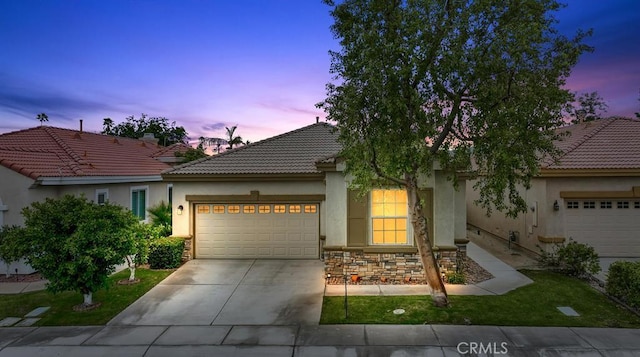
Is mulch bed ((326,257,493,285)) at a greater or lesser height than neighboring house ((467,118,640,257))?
lesser

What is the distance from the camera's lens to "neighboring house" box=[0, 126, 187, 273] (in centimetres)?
1101

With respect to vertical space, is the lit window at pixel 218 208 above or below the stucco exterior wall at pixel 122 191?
below

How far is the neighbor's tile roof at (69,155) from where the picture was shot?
11727 millimetres

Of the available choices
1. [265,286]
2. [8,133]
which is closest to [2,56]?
[8,133]

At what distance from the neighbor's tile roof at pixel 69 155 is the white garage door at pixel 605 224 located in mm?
17999

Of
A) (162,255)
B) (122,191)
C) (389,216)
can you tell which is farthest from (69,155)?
(389,216)

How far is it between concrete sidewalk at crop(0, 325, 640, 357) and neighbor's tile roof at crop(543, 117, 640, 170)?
7.29 m

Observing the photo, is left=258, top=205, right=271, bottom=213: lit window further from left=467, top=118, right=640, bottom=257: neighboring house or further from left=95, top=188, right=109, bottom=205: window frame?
left=467, top=118, right=640, bottom=257: neighboring house

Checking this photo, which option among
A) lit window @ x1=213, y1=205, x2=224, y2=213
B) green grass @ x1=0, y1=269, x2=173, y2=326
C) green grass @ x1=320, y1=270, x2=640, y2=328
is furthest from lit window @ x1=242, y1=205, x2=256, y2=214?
green grass @ x1=320, y1=270, x2=640, y2=328

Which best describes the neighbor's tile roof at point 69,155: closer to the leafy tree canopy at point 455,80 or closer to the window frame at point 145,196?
the window frame at point 145,196

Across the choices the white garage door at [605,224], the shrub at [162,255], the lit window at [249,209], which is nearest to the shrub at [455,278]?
the white garage door at [605,224]

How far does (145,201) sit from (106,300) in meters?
8.24

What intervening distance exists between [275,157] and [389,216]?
5606 mm

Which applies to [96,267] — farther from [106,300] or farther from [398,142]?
[398,142]
